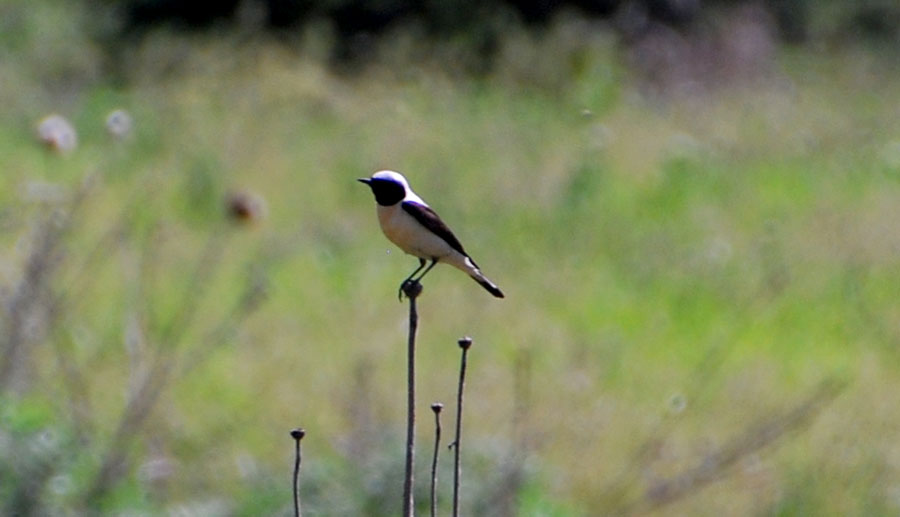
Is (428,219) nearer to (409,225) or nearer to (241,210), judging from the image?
(409,225)

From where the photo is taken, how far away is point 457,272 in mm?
7188

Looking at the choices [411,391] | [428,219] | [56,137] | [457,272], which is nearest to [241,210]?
[56,137]

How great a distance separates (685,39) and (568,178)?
6.80 metres

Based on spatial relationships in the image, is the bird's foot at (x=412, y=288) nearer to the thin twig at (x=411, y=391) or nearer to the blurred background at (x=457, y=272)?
the thin twig at (x=411, y=391)

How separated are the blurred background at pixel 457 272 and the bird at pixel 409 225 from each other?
0.82 m

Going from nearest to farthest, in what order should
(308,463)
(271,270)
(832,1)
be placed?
1. (308,463)
2. (271,270)
3. (832,1)

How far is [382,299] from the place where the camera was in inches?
303

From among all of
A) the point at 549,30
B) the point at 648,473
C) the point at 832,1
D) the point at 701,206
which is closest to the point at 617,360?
the point at 648,473

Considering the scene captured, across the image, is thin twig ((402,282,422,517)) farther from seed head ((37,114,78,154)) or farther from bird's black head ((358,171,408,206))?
seed head ((37,114,78,154))

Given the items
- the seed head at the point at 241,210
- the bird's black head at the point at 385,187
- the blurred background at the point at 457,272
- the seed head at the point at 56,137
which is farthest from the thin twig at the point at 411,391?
the seed head at the point at 241,210

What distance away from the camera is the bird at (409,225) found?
1.90 meters

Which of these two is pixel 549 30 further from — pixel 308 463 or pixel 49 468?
pixel 49 468

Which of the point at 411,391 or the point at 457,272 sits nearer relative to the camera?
the point at 411,391

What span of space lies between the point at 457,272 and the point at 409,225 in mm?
5265
